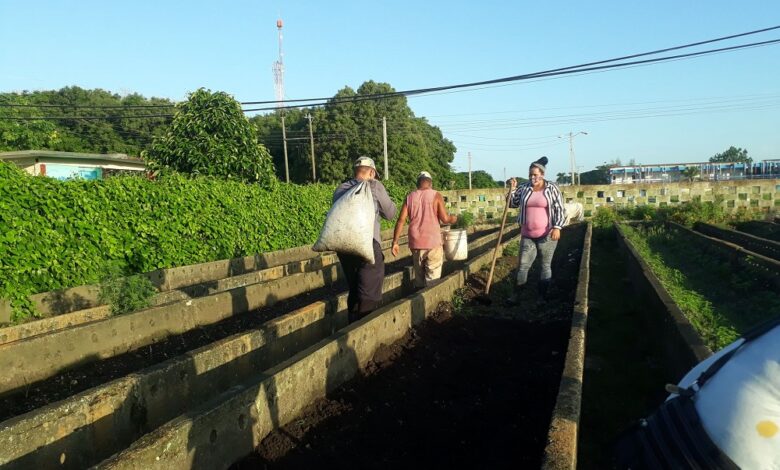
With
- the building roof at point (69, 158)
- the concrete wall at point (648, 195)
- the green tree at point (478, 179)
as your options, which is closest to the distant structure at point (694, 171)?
the green tree at point (478, 179)

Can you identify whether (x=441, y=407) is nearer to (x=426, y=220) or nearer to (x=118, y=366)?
(x=118, y=366)

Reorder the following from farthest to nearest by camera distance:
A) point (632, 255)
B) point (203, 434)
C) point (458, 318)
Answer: point (632, 255), point (458, 318), point (203, 434)

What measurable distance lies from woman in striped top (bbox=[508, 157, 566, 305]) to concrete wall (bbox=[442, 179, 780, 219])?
18658 mm

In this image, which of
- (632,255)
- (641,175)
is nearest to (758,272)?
(632,255)

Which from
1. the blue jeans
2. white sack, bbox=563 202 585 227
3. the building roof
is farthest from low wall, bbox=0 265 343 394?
white sack, bbox=563 202 585 227

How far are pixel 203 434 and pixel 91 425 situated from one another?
1.11 meters

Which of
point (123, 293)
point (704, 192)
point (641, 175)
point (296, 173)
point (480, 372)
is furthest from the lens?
→ point (641, 175)

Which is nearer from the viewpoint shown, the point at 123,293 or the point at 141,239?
the point at 123,293

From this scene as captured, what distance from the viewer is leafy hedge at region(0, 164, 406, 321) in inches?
284

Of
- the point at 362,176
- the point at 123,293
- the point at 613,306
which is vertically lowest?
the point at 613,306

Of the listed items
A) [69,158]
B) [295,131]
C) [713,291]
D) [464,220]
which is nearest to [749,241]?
[713,291]

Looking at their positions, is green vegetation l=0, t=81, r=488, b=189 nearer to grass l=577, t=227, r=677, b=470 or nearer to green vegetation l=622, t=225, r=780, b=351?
green vegetation l=622, t=225, r=780, b=351

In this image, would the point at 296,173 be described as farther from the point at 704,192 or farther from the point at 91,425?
the point at 91,425

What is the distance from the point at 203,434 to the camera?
129 inches
